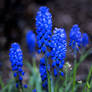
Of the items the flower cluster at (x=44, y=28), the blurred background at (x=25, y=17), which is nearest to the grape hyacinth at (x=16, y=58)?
the flower cluster at (x=44, y=28)

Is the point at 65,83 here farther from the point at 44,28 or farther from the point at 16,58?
the point at 44,28

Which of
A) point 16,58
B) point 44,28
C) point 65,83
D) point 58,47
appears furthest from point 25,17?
point 58,47

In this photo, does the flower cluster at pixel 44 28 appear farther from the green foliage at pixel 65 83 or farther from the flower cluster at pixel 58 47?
the green foliage at pixel 65 83

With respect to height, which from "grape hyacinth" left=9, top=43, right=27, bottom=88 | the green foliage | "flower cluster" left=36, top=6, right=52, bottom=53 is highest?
"flower cluster" left=36, top=6, right=52, bottom=53

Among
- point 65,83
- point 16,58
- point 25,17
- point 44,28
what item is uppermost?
point 25,17

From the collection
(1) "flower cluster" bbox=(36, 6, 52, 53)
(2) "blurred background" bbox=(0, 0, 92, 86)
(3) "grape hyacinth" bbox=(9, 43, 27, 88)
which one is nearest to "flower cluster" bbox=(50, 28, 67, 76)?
(1) "flower cluster" bbox=(36, 6, 52, 53)

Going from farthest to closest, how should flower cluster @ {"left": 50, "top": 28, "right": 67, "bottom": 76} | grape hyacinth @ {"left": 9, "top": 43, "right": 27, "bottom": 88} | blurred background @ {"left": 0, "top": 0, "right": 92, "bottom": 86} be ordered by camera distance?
blurred background @ {"left": 0, "top": 0, "right": 92, "bottom": 86} → grape hyacinth @ {"left": 9, "top": 43, "right": 27, "bottom": 88} → flower cluster @ {"left": 50, "top": 28, "right": 67, "bottom": 76}

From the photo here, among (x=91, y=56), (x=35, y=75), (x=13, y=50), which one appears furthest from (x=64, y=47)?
(x=91, y=56)

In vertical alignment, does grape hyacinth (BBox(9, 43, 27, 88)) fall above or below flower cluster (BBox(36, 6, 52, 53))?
below

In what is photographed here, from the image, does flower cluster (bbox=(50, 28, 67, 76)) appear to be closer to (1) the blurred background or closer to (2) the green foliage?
(2) the green foliage

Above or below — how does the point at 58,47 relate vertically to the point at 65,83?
above

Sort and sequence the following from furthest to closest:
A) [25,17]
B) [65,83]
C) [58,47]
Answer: [25,17], [65,83], [58,47]
